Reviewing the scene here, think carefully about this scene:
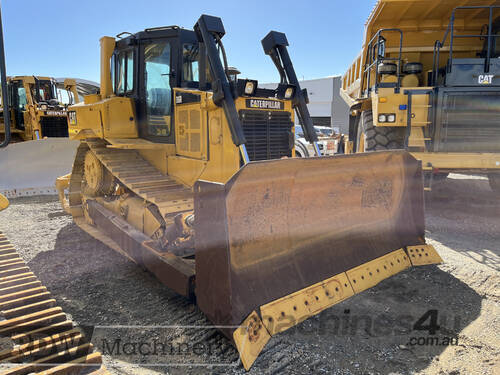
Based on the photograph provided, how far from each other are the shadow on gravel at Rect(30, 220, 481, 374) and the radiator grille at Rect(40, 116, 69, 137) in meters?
9.34

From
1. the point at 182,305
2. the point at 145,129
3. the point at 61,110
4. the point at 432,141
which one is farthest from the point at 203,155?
the point at 61,110

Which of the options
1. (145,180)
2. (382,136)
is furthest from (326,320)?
(382,136)

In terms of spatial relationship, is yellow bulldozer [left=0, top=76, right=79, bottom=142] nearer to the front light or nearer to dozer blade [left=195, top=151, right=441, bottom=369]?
the front light

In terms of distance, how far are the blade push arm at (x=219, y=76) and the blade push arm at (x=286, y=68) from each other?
3.27ft

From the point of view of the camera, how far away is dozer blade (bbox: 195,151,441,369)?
262 cm

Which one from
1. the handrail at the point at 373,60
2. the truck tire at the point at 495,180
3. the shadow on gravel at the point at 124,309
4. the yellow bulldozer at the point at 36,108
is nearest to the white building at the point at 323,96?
the yellow bulldozer at the point at 36,108

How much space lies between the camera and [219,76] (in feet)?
12.7

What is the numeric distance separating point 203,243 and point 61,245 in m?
3.25

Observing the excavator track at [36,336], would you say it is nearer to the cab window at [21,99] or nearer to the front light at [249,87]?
the front light at [249,87]

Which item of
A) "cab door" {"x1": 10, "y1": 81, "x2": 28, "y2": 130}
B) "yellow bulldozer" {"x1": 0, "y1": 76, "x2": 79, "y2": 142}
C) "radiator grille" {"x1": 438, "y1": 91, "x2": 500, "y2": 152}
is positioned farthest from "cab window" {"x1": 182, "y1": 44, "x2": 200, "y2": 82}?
"cab door" {"x1": 10, "y1": 81, "x2": 28, "y2": 130}

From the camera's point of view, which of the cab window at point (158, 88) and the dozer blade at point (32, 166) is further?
the dozer blade at point (32, 166)

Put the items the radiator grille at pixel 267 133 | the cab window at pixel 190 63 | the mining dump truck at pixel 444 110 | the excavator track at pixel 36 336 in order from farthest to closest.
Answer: the mining dump truck at pixel 444 110, the cab window at pixel 190 63, the radiator grille at pixel 267 133, the excavator track at pixel 36 336

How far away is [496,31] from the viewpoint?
6.83 metres

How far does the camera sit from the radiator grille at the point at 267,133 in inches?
166
